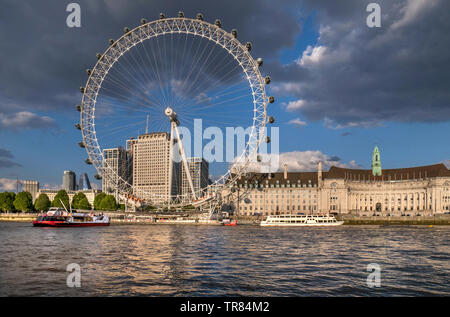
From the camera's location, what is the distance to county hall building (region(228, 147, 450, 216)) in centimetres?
15788

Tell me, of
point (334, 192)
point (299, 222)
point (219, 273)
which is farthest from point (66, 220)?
point (334, 192)

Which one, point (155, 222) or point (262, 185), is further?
point (262, 185)

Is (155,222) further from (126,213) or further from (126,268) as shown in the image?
(126,268)

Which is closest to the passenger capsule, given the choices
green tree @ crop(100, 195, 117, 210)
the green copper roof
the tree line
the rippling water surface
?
the rippling water surface

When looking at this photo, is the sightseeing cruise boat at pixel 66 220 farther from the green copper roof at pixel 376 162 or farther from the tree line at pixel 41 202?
the green copper roof at pixel 376 162

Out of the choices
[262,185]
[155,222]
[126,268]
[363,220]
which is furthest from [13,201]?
[126,268]

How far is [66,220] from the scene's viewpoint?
317 feet

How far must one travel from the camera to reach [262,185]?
534 ft

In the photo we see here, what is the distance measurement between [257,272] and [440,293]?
34.2ft

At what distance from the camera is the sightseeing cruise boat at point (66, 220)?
92.9 metres

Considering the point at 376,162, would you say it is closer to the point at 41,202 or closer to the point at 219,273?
the point at 41,202

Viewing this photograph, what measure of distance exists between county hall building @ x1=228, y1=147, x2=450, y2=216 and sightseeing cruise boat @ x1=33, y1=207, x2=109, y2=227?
207 ft

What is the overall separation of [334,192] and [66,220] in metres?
105

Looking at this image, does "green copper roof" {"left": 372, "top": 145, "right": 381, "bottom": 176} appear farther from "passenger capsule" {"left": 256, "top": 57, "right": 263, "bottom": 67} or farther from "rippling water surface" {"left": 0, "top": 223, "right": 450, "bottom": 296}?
"rippling water surface" {"left": 0, "top": 223, "right": 450, "bottom": 296}
